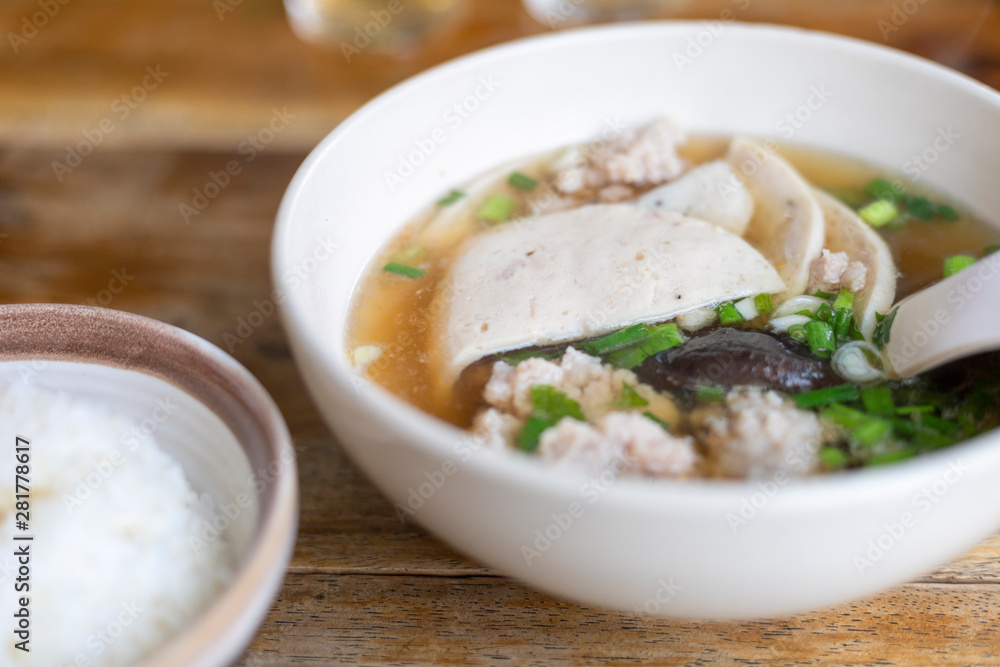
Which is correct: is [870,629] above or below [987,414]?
below

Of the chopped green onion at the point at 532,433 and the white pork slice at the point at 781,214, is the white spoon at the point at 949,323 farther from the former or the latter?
the chopped green onion at the point at 532,433

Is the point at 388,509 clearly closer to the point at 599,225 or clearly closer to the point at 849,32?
the point at 599,225

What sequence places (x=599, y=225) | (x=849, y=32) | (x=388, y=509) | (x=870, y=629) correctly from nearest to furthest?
1. (x=870, y=629)
2. (x=388, y=509)
3. (x=599, y=225)
4. (x=849, y=32)

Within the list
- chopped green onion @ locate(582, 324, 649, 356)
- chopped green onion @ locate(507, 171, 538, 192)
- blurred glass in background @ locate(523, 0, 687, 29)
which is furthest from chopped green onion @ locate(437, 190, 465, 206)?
blurred glass in background @ locate(523, 0, 687, 29)

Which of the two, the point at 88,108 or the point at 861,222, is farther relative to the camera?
the point at 88,108

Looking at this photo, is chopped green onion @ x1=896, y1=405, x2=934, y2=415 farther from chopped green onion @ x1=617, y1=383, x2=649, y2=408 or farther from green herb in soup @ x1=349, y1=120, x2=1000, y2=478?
chopped green onion @ x1=617, y1=383, x2=649, y2=408

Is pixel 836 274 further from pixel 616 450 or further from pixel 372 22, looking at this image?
pixel 372 22

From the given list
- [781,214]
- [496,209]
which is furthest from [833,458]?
[496,209]

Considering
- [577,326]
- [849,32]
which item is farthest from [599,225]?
[849,32]
